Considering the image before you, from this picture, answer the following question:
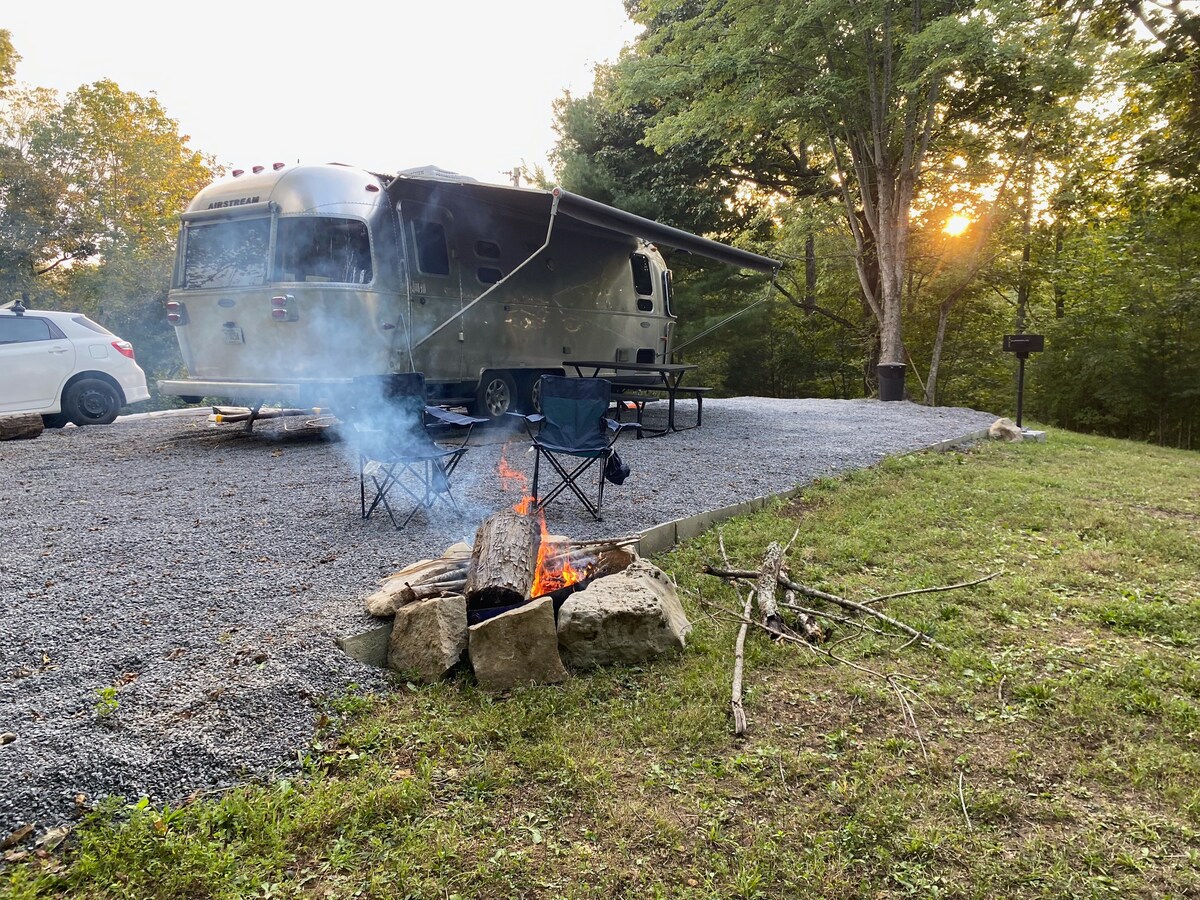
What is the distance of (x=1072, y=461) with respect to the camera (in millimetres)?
6855

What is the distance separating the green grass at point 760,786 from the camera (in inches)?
64.2

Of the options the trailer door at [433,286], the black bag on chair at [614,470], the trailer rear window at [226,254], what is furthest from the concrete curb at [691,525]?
the trailer rear window at [226,254]

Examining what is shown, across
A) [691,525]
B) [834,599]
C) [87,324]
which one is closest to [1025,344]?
[691,525]

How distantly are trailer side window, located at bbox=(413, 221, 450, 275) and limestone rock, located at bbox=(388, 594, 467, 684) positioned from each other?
4.93 m

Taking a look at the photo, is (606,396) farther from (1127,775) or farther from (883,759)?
(1127,775)

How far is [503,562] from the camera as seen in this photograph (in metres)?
2.86

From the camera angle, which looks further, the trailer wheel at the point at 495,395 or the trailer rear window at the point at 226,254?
the trailer wheel at the point at 495,395

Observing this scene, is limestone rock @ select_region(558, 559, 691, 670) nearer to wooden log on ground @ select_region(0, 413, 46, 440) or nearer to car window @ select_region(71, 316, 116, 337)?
wooden log on ground @ select_region(0, 413, 46, 440)

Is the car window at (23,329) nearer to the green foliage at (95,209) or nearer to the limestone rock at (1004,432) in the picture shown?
the green foliage at (95,209)

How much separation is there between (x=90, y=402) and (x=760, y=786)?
912 centimetres

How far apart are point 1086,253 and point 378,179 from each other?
15377 mm

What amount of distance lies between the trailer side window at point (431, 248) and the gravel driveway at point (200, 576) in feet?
6.22

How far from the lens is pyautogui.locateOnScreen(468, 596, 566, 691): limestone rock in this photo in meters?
2.50

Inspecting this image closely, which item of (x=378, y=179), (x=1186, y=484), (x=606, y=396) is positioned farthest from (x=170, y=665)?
(x=1186, y=484)
